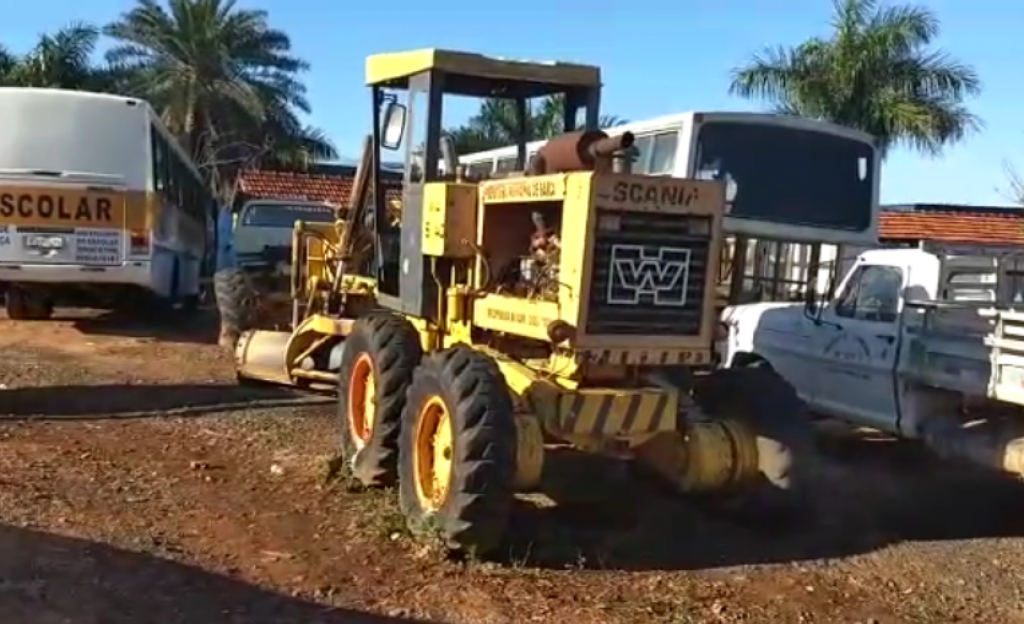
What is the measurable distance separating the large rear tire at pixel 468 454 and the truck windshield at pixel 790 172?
623 centimetres

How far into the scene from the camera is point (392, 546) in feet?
24.4

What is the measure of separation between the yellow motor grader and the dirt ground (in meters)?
0.38

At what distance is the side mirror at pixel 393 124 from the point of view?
9.02 m

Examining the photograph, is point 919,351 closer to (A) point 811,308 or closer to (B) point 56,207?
(A) point 811,308

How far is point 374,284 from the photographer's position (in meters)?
10.5

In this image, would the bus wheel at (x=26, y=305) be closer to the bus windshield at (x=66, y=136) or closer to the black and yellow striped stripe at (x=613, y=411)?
the bus windshield at (x=66, y=136)

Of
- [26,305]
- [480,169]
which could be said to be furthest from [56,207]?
[480,169]

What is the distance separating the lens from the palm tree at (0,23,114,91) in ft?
132

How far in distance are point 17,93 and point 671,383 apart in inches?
473

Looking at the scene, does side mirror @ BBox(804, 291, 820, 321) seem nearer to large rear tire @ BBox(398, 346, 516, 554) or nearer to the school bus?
large rear tire @ BBox(398, 346, 516, 554)

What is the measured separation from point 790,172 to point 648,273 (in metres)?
6.42

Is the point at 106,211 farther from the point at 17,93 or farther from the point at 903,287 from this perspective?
the point at 903,287

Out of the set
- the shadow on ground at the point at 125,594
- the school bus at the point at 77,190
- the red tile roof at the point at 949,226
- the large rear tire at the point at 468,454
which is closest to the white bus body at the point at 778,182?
the large rear tire at the point at 468,454

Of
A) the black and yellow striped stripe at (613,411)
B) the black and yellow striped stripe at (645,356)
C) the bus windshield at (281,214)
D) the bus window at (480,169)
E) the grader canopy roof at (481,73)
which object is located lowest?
the black and yellow striped stripe at (613,411)
